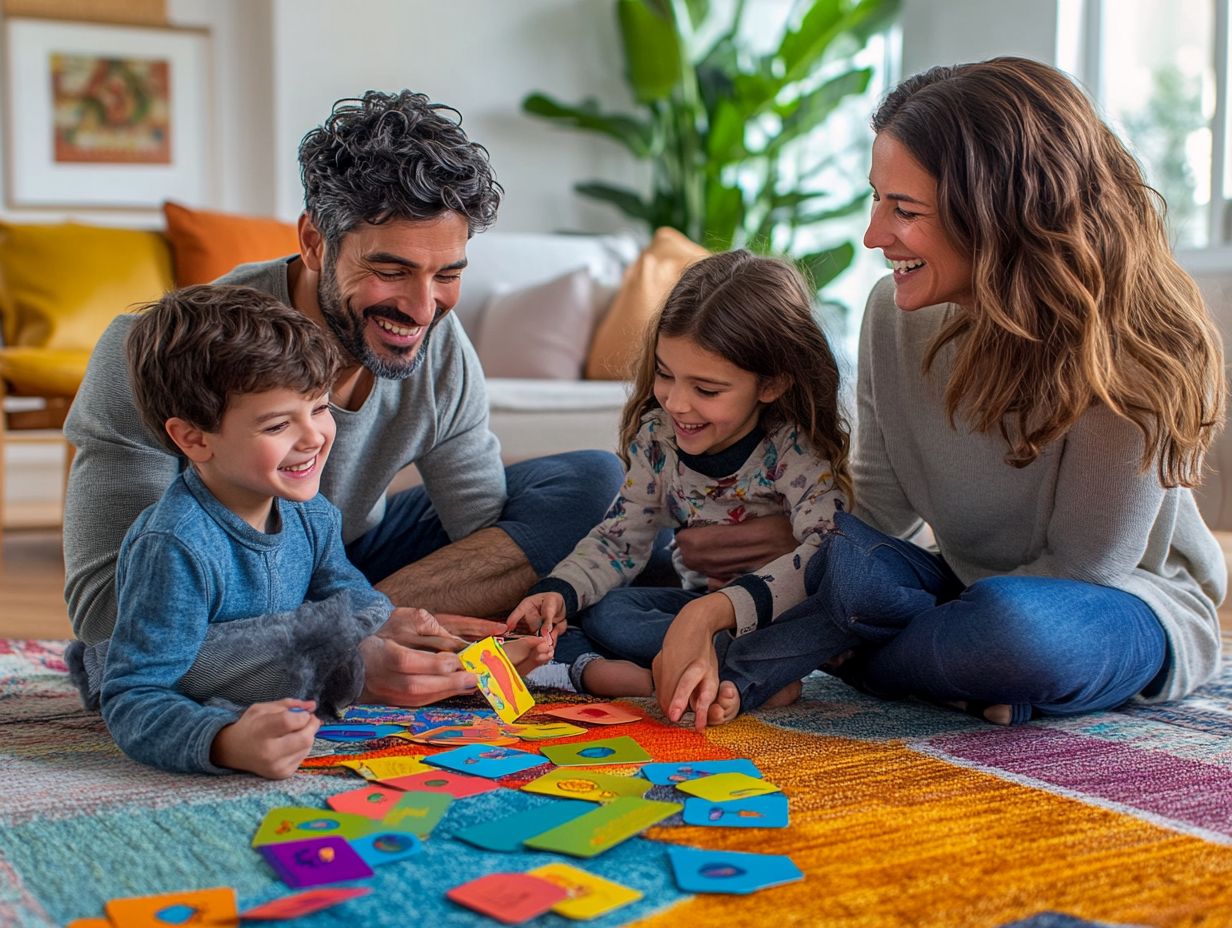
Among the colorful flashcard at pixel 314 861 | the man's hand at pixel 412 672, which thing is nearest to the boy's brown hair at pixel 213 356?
the man's hand at pixel 412 672

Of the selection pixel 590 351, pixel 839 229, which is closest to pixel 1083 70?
pixel 839 229

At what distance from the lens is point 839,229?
5949mm

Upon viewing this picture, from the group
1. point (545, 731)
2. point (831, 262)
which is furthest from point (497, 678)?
point (831, 262)

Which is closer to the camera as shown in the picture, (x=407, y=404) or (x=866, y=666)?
(x=866, y=666)

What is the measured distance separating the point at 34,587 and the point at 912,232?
2.32 m

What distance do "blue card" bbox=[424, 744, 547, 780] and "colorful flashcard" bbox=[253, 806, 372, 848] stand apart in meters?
0.19

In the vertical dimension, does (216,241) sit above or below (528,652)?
above

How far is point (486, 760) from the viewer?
141 cm

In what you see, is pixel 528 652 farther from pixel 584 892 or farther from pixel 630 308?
pixel 630 308

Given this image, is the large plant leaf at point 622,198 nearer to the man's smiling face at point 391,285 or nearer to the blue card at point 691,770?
the man's smiling face at point 391,285

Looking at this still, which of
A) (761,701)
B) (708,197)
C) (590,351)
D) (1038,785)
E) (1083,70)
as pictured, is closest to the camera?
(1038,785)

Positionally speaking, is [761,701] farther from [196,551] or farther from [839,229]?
[839,229]

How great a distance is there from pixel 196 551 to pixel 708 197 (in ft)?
13.7

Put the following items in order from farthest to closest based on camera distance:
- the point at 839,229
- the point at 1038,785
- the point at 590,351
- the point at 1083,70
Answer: the point at 839,229 < the point at 1083,70 < the point at 590,351 < the point at 1038,785
